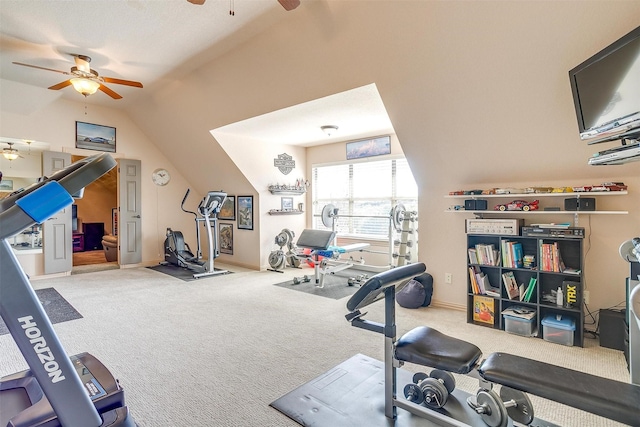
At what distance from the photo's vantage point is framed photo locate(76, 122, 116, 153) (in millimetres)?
6113

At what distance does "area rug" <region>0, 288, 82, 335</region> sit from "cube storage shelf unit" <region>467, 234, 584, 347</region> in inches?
179

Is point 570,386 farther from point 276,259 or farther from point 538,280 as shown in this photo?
point 276,259

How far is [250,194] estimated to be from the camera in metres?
6.61

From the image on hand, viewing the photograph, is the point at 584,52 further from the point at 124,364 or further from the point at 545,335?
the point at 124,364

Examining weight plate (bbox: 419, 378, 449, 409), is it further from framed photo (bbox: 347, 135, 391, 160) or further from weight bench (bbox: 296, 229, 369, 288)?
framed photo (bbox: 347, 135, 391, 160)

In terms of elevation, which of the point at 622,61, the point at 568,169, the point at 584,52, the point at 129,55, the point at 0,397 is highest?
the point at 129,55

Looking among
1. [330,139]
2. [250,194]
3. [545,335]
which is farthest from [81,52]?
[545,335]

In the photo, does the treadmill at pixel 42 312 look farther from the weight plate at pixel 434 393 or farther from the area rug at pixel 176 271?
the area rug at pixel 176 271

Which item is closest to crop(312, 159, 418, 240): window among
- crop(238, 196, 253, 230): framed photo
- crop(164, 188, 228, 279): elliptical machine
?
crop(238, 196, 253, 230): framed photo

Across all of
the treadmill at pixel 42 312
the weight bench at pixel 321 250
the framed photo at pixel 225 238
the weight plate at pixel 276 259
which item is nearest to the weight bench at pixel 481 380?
the treadmill at pixel 42 312

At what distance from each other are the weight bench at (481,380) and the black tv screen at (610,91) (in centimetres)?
129

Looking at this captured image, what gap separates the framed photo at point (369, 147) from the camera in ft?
19.5

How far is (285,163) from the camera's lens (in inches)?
271

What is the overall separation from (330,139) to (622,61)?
489 cm
